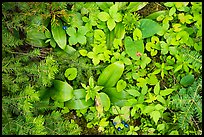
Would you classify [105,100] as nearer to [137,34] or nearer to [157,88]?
[157,88]

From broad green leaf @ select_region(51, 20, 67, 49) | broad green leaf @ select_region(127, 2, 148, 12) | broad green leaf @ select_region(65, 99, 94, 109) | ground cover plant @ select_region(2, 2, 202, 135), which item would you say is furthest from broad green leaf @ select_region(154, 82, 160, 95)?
broad green leaf @ select_region(51, 20, 67, 49)

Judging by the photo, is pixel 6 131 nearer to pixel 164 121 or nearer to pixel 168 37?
pixel 164 121

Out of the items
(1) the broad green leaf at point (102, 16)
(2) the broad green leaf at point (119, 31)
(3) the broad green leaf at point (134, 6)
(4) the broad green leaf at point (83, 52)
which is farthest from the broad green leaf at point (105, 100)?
(3) the broad green leaf at point (134, 6)

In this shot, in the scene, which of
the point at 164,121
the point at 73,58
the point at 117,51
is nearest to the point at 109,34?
the point at 117,51

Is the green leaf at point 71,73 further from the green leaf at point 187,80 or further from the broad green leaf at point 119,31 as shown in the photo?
the green leaf at point 187,80

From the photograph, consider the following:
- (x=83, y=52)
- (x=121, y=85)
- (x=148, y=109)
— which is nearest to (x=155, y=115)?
(x=148, y=109)

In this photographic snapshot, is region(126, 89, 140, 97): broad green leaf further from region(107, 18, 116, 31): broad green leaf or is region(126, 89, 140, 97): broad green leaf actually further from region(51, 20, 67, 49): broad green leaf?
region(51, 20, 67, 49): broad green leaf
